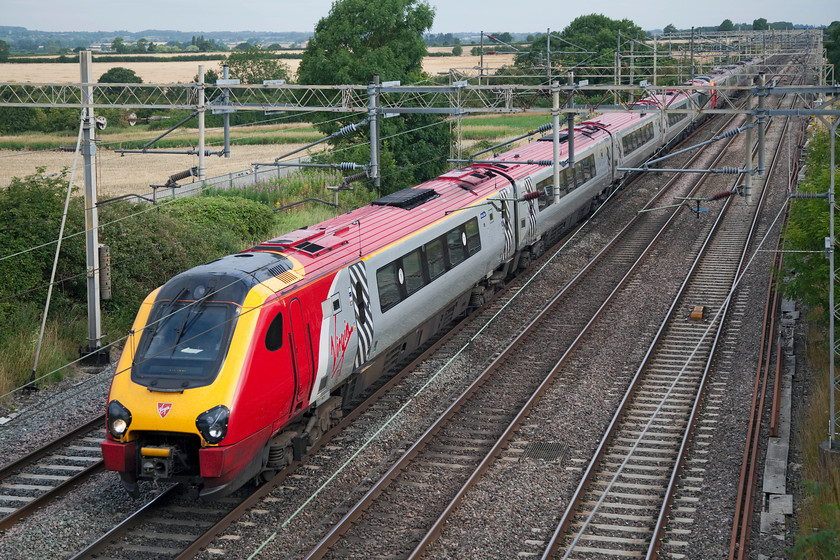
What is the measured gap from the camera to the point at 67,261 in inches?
830

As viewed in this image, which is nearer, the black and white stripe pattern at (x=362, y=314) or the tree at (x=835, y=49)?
the black and white stripe pattern at (x=362, y=314)

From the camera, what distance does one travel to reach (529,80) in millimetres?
62719

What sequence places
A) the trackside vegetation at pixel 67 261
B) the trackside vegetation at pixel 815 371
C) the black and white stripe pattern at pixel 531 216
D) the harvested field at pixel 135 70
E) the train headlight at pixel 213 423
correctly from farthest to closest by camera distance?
1. the harvested field at pixel 135 70
2. the black and white stripe pattern at pixel 531 216
3. the trackside vegetation at pixel 67 261
4. the train headlight at pixel 213 423
5. the trackside vegetation at pixel 815 371

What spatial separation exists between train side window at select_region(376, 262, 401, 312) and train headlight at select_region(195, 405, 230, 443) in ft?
15.8

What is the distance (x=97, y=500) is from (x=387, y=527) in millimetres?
3997

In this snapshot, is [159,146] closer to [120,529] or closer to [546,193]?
[546,193]

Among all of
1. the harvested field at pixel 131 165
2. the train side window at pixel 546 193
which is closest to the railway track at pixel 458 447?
the train side window at pixel 546 193

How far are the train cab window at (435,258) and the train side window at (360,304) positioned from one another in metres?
3.10

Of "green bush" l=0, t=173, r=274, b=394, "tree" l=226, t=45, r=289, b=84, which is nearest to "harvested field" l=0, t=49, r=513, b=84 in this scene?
"tree" l=226, t=45, r=289, b=84

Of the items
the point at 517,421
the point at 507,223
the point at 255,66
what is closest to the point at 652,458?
the point at 517,421

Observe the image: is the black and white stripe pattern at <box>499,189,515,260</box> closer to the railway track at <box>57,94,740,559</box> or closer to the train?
the train

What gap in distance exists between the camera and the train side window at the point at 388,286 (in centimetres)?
1591

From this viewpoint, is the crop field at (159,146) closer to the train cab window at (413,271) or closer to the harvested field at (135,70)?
the harvested field at (135,70)

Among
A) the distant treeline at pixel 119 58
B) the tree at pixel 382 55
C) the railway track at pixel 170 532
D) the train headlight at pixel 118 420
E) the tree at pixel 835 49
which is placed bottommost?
the railway track at pixel 170 532
